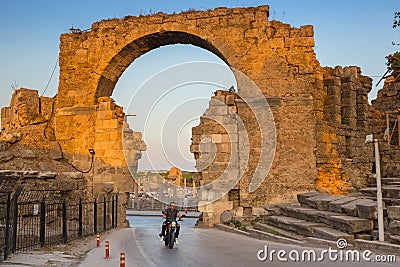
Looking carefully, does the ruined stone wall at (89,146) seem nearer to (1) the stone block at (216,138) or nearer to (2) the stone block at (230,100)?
(1) the stone block at (216,138)

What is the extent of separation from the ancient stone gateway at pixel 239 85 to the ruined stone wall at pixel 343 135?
38 millimetres

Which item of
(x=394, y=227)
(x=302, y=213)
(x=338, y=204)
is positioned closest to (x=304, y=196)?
(x=302, y=213)

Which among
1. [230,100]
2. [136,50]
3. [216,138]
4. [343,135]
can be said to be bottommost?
[216,138]

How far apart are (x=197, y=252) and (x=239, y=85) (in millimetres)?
6763

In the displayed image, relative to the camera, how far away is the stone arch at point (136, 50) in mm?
15445

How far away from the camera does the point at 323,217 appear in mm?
10000

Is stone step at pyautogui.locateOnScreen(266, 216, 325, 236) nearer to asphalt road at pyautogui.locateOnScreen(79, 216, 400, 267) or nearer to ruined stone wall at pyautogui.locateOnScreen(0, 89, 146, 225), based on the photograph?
asphalt road at pyautogui.locateOnScreen(79, 216, 400, 267)

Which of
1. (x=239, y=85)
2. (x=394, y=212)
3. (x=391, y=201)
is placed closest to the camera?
(x=394, y=212)

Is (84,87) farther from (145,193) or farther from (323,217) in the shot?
(145,193)

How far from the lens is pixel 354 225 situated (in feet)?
29.0

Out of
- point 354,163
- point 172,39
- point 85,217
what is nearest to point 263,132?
point 354,163

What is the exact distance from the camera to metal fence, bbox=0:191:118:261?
8.29 meters

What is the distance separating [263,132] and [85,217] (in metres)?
6.29

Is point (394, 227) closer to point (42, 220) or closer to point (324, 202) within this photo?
point (324, 202)
